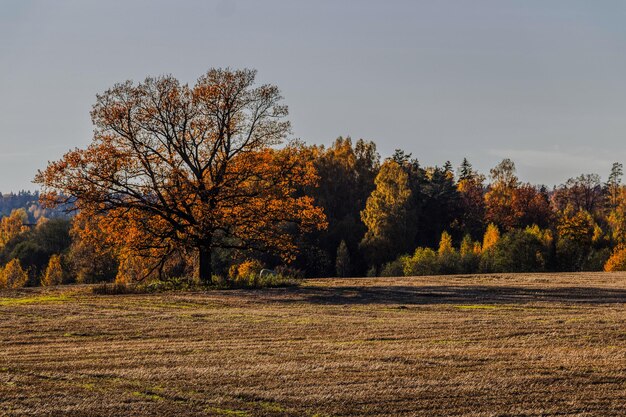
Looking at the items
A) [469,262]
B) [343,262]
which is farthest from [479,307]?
[343,262]

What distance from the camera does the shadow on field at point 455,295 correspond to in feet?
110

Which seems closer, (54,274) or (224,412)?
(224,412)

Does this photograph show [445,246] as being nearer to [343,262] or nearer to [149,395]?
[343,262]

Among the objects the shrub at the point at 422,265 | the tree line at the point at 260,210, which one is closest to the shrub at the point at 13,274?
the tree line at the point at 260,210

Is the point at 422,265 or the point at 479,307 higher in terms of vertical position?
the point at 422,265

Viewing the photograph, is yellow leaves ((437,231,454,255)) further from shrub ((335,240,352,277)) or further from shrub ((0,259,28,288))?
shrub ((0,259,28,288))

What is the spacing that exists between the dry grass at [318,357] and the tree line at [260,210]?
7.43 meters

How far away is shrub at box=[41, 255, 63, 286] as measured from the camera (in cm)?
9469

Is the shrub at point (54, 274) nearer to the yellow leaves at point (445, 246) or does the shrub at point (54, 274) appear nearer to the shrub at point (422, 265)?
the shrub at point (422, 265)

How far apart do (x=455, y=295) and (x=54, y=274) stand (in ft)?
236

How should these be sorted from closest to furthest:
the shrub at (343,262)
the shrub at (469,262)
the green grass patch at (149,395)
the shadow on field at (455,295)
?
the green grass patch at (149,395)
the shadow on field at (455,295)
the shrub at (469,262)
the shrub at (343,262)

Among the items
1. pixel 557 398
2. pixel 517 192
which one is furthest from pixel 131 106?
pixel 517 192

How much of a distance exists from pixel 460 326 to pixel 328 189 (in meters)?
74.1

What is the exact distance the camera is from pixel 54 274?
9800cm
